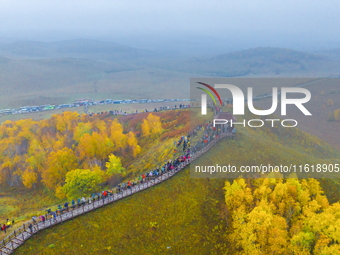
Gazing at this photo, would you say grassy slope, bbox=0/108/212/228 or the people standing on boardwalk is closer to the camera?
the people standing on boardwalk

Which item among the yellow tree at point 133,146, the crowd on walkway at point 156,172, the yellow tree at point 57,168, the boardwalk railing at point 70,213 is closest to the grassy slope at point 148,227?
the boardwalk railing at point 70,213

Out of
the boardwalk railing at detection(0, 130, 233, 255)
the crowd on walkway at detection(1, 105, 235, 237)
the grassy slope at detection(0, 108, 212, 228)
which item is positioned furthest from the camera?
the grassy slope at detection(0, 108, 212, 228)

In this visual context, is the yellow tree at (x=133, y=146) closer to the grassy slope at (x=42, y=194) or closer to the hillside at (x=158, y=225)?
the grassy slope at (x=42, y=194)

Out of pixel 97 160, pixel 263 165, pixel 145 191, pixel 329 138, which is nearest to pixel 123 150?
pixel 97 160

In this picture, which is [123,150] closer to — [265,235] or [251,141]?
[251,141]

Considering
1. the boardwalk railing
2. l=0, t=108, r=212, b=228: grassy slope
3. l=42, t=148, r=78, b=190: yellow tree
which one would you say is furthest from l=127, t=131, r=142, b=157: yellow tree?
the boardwalk railing

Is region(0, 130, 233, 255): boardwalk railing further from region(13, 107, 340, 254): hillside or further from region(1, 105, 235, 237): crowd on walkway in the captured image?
region(13, 107, 340, 254): hillside
